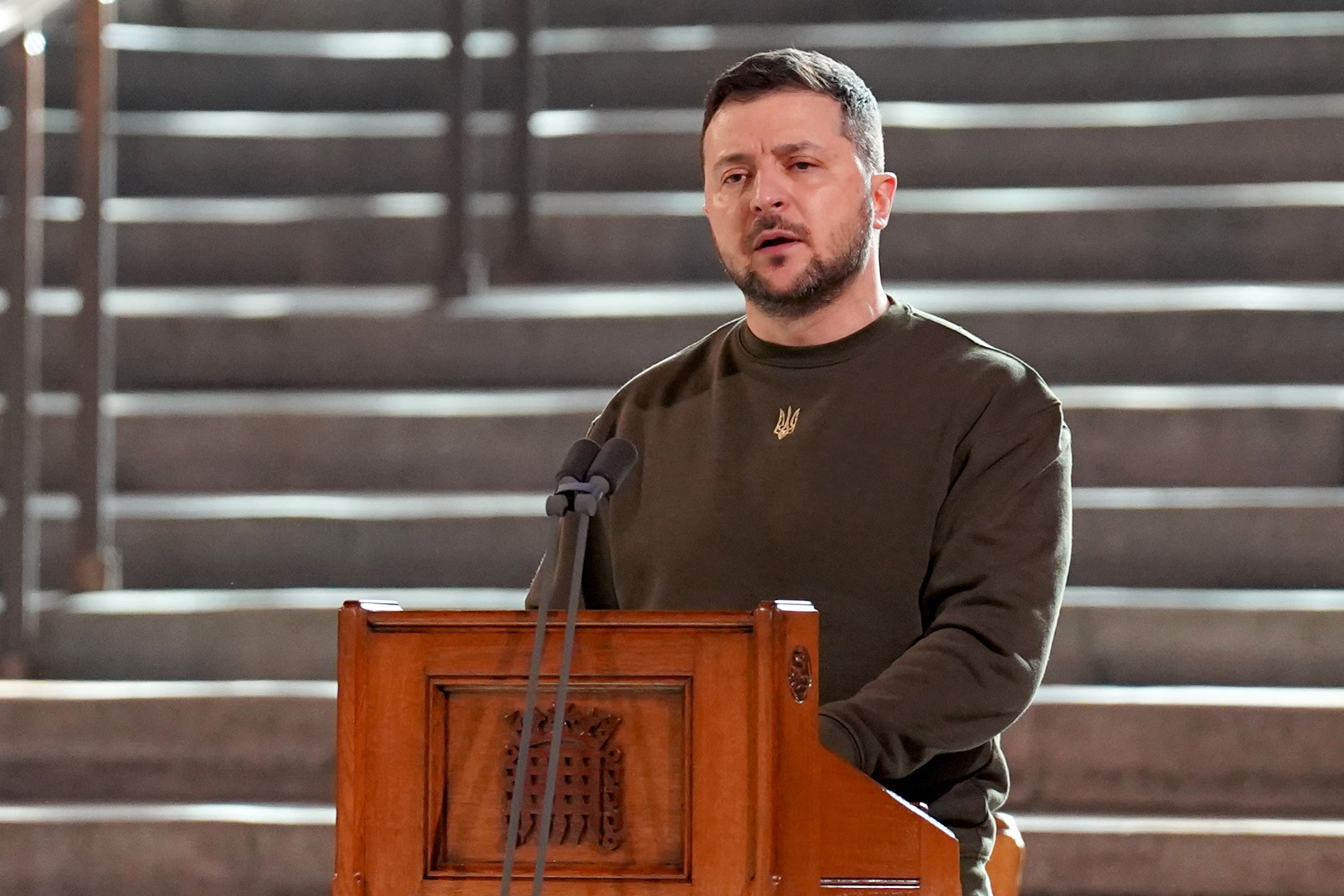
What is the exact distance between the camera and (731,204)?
223 centimetres

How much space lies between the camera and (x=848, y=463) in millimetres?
2213

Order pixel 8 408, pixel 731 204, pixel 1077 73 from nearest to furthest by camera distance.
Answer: pixel 731 204, pixel 8 408, pixel 1077 73

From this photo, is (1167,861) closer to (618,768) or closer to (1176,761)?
(1176,761)

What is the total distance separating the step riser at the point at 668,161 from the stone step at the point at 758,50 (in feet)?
0.88

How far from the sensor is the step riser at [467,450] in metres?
4.01

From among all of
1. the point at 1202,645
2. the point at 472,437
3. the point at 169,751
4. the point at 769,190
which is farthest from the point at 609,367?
the point at 769,190

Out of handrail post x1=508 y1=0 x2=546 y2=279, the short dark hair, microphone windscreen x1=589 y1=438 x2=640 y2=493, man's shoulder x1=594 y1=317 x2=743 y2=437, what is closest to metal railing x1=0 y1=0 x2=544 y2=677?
handrail post x1=508 y1=0 x2=546 y2=279

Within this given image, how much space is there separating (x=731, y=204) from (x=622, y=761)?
0.80 metres

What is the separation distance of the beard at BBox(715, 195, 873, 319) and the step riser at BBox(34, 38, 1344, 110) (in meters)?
2.76

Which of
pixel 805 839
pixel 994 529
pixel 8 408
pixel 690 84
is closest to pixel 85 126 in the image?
pixel 8 408

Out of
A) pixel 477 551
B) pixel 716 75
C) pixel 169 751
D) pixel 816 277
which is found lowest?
pixel 169 751

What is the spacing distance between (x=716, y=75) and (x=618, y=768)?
3.65m

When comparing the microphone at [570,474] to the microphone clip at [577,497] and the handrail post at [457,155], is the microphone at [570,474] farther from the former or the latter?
the handrail post at [457,155]

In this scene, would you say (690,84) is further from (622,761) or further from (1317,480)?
(622,761)
